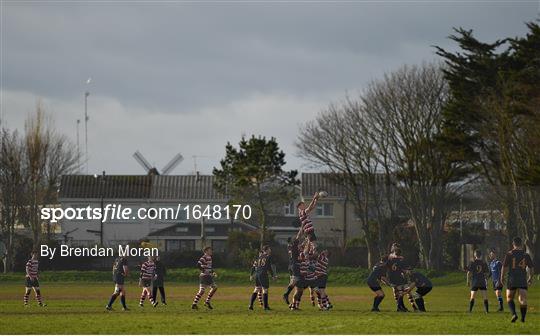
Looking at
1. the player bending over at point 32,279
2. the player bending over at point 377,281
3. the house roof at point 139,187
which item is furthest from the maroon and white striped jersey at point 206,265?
the house roof at point 139,187

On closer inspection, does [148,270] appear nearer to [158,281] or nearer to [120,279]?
[158,281]

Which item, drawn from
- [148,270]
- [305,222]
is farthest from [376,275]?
[148,270]

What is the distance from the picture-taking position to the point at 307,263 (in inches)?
1480

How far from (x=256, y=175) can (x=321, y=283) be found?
35.9 metres

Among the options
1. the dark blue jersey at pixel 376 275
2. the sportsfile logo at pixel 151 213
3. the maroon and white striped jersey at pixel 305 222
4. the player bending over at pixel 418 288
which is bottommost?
the player bending over at pixel 418 288

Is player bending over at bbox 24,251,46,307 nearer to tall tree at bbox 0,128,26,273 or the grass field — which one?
the grass field

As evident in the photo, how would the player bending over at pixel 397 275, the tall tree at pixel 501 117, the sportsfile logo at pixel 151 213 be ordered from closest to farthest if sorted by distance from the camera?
1. the player bending over at pixel 397 275
2. the tall tree at pixel 501 117
3. the sportsfile logo at pixel 151 213

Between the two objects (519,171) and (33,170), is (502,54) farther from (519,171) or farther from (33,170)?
(33,170)

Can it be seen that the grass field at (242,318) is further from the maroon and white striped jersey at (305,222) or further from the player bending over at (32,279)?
the maroon and white striped jersey at (305,222)

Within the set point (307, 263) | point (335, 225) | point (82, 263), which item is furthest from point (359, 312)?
point (335, 225)

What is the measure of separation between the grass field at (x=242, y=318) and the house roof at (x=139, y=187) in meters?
34.3

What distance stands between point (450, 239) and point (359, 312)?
3511 cm

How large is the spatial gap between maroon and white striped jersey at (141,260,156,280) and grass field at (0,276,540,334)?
1.23 m

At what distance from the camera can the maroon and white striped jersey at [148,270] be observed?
41.0 meters
